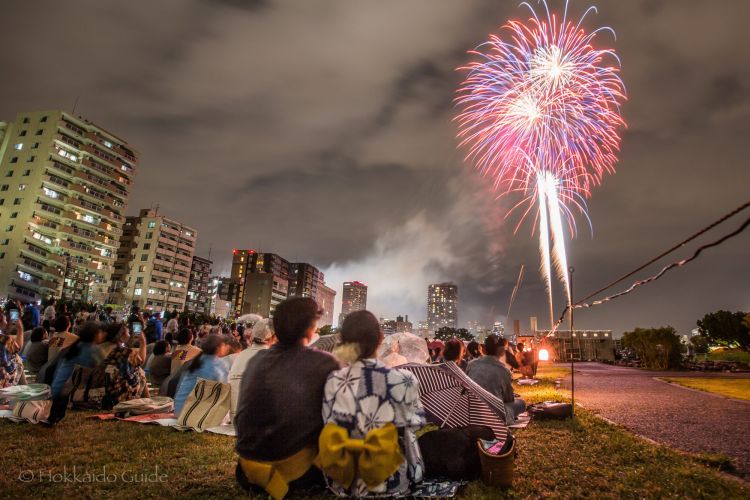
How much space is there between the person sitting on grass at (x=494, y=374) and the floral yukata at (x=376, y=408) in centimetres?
306

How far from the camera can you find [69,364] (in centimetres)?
686

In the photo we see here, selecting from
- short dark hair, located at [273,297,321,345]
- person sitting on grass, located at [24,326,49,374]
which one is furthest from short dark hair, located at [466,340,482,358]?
person sitting on grass, located at [24,326,49,374]

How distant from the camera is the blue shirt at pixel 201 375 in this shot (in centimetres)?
701

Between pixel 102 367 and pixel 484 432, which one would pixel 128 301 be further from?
pixel 484 432

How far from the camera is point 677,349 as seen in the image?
86.2ft

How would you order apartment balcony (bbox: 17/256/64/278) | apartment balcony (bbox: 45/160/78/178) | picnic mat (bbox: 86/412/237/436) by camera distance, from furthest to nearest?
1. apartment balcony (bbox: 45/160/78/178)
2. apartment balcony (bbox: 17/256/64/278)
3. picnic mat (bbox: 86/412/237/436)

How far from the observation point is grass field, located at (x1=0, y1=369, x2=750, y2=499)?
4.04m

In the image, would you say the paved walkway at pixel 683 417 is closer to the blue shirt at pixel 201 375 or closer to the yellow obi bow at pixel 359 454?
the yellow obi bow at pixel 359 454

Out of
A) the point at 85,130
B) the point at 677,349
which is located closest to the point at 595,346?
the point at 677,349

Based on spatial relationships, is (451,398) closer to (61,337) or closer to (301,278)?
(61,337)

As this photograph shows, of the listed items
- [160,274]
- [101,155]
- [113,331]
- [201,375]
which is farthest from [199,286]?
[201,375]

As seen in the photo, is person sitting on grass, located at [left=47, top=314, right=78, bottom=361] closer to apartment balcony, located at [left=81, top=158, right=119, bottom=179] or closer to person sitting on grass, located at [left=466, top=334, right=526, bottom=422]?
person sitting on grass, located at [left=466, top=334, right=526, bottom=422]

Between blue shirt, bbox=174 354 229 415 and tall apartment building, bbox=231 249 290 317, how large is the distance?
114m

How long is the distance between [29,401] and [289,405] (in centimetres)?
561
